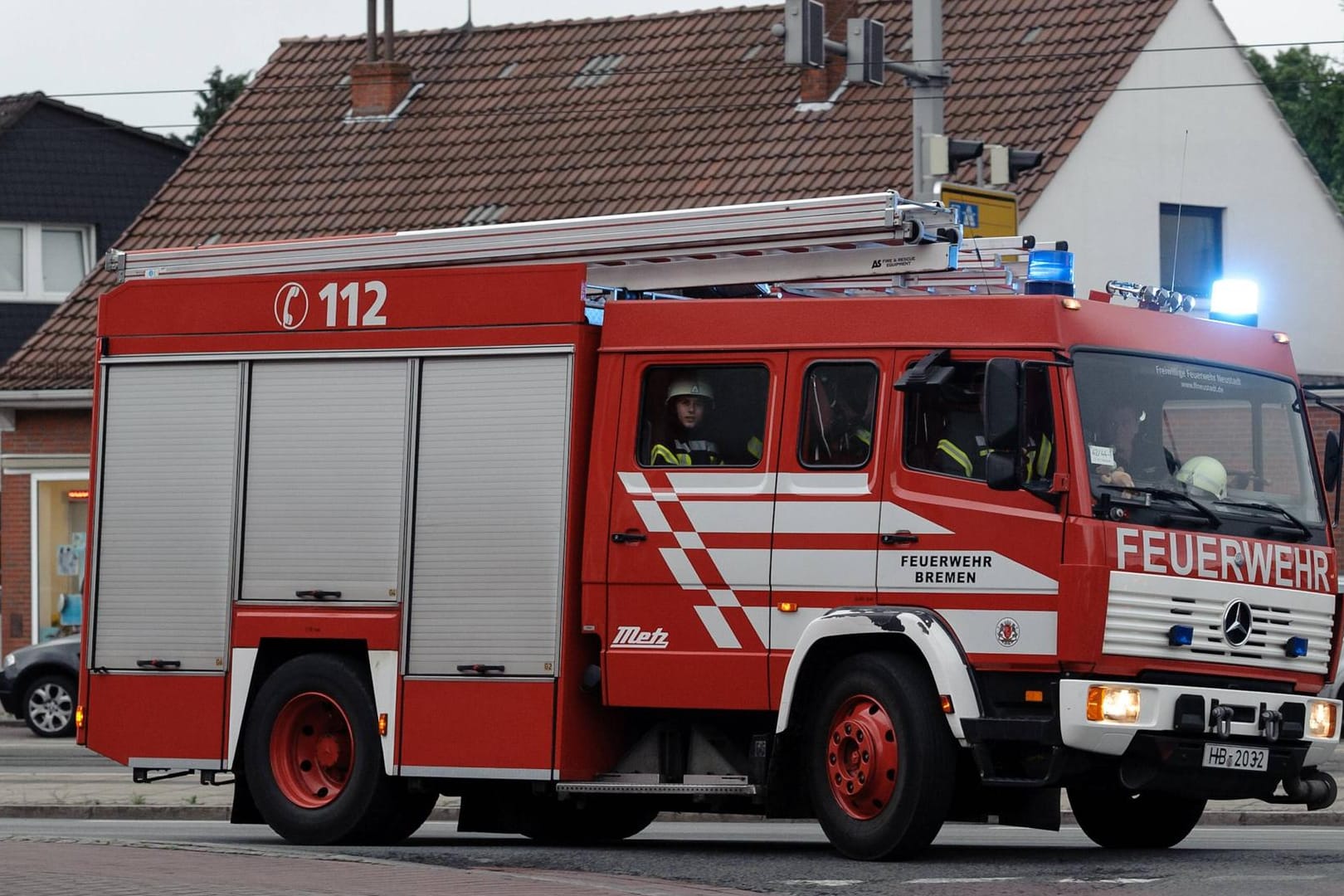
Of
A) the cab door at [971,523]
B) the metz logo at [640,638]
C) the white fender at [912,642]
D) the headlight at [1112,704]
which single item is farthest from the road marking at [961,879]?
the metz logo at [640,638]

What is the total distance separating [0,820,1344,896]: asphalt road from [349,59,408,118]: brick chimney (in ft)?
70.1

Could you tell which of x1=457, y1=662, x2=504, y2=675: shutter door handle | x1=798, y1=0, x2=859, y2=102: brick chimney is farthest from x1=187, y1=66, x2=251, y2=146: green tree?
x1=457, y1=662, x2=504, y2=675: shutter door handle

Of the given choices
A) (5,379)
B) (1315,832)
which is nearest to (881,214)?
(1315,832)

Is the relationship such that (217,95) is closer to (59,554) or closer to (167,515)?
(59,554)

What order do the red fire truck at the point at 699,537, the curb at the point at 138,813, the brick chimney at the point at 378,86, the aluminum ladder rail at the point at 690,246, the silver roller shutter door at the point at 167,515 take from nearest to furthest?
the red fire truck at the point at 699,537, the aluminum ladder rail at the point at 690,246, the silver roller shutter door at the point at 167,515, the curb at the point at 138,813, the brick chimney at the point at 378,86

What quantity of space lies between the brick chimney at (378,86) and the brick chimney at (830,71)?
21.7 ft

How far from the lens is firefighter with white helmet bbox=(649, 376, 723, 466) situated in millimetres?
12359

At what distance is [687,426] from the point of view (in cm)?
1241

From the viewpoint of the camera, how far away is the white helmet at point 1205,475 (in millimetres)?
11703

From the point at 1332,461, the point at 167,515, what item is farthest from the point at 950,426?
the point at 167,515

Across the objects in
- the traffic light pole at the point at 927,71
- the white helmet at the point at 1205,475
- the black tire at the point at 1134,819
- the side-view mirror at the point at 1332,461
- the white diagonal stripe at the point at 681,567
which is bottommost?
the black tire at the point at 1134,819

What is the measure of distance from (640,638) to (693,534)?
574mm

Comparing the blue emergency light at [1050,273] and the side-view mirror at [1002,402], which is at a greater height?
the blue emergency light at [1050,273]

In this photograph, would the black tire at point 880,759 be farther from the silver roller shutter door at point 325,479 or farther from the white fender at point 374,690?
the silver roller shutter door at point 325,479
